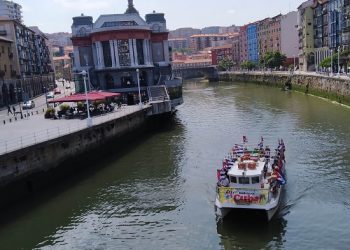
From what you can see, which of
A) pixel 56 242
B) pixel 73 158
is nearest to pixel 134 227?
pixel 56 242

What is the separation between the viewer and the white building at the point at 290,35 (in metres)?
162

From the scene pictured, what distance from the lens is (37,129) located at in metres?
43.6

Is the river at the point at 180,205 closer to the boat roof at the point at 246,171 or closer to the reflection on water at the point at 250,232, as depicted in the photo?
the reflection on water at the point at 250,232

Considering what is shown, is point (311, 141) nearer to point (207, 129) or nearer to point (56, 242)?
point (207, 129)

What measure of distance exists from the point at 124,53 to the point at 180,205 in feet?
176

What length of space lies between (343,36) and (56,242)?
9993cm

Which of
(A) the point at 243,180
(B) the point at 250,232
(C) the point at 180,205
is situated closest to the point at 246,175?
(A) the point at 243,180

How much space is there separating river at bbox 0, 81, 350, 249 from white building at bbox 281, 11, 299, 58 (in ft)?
392

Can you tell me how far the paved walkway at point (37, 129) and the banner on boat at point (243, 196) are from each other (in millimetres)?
15773

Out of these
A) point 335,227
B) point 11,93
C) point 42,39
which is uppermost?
point 42,39

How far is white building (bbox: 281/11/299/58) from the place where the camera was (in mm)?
161875

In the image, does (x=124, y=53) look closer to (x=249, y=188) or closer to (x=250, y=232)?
(x=249, y=188)

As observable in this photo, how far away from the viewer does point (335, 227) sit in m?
24.3

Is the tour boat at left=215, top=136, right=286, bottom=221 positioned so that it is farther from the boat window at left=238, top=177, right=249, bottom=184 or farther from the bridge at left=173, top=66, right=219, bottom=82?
the bridge at left=173, top=66, right=219, bottom=82
